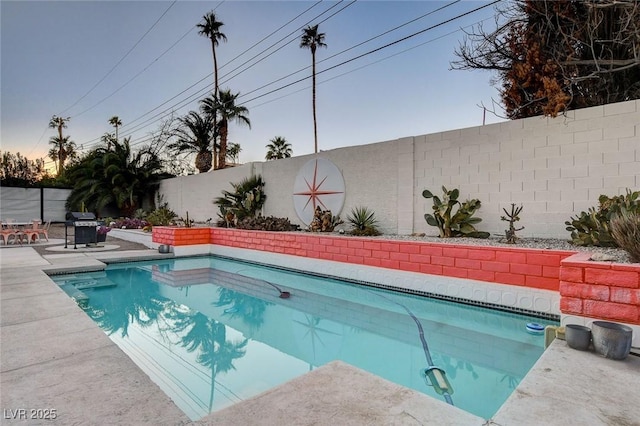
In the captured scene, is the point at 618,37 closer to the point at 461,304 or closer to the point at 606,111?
the point at 606,111

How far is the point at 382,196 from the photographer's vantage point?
8906 millimetres

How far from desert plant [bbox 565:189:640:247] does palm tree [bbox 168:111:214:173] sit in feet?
59.2

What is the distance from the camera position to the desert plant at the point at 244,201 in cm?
1243

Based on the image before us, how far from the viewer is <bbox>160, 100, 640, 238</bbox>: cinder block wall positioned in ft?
18.6

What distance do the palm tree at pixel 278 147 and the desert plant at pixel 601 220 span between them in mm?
22743

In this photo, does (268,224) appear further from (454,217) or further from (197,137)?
(197,137)

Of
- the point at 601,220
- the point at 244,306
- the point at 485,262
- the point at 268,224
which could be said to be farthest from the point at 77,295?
the point at 601,220

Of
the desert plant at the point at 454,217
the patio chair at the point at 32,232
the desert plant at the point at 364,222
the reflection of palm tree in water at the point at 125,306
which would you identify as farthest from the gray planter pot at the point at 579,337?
the patio chair at the point at 32,232

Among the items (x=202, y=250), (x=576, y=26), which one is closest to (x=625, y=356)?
(x=576, y=26)

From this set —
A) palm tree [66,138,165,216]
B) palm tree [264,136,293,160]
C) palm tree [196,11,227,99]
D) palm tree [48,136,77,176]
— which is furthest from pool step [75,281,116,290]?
palm tree [48,136,77,176]

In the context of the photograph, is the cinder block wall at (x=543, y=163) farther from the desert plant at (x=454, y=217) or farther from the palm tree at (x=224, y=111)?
the palm tree at (x=224, y=111)

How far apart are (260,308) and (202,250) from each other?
6.00m

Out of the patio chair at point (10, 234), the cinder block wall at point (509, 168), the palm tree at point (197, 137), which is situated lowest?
the patio chair at point (10, 234)

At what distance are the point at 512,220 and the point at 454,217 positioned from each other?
1149mm
